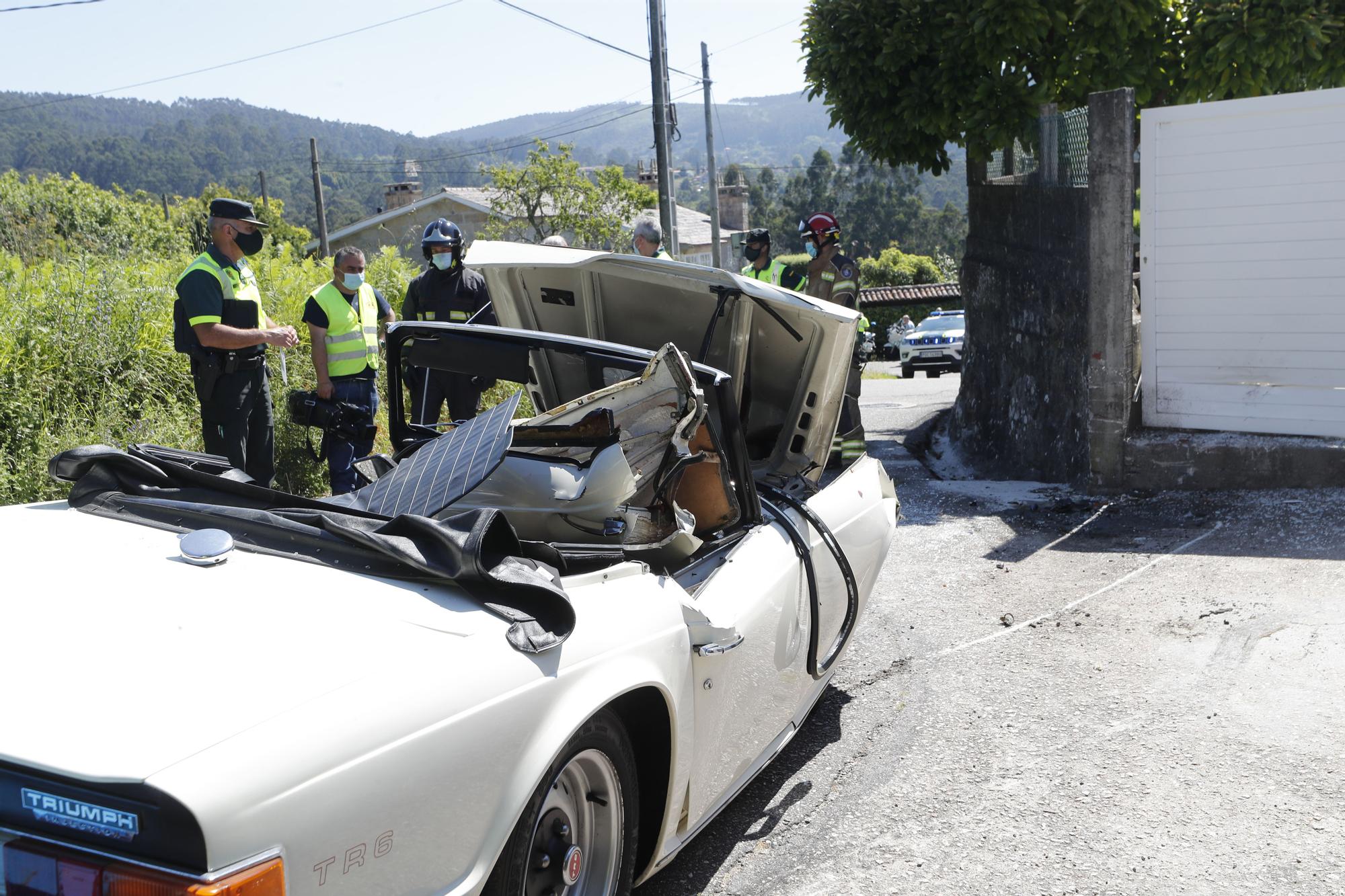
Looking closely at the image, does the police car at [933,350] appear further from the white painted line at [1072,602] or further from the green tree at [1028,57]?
the white painted line at [1072,602]

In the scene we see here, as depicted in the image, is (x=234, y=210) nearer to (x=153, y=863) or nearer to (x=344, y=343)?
(x=344, y=343)

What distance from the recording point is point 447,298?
801 centimetres

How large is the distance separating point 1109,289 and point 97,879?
26.0ft

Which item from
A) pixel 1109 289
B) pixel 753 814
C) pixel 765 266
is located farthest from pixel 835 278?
pixel 753 814

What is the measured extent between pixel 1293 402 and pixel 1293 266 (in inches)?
36.9

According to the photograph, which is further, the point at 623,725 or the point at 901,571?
the point at 901,571

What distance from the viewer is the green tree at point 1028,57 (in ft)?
35.2

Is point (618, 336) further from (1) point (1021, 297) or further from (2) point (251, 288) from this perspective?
(1) point (1021, 297)

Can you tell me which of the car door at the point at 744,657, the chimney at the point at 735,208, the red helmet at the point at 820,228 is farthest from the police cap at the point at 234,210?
the chimney at the point at 735,208

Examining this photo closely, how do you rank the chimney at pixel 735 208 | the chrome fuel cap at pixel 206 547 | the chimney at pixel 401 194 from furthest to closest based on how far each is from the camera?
the chimney at pixel 735 208, the chimney at pixel 401 194, the chrome fuel cap at pixel 206 547

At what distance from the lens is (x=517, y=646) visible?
7.91ft

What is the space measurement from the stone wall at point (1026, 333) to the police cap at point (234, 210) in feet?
19.1

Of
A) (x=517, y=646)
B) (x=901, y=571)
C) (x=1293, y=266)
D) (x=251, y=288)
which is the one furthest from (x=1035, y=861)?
(x=1293, y=266)

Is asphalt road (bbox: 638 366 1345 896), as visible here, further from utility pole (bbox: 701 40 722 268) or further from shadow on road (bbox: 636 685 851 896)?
utility pole (bbox: 701 40 722 268)
